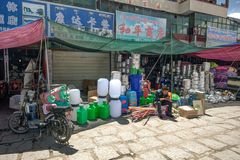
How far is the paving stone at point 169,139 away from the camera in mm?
4070

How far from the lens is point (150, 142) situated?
404 centimetres

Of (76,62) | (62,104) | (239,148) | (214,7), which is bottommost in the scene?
(239,148)

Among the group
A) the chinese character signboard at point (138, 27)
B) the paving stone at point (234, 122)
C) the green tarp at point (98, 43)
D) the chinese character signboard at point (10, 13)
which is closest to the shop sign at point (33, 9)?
the chinese character signboard at point (10, 13)

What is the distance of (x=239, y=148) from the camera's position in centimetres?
385

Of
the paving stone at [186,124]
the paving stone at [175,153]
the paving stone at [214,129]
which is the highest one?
the paving stone at [186,124]

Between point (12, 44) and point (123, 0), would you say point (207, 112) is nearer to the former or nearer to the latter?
point (12, 44)

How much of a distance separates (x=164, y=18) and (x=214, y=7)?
21.4 ft

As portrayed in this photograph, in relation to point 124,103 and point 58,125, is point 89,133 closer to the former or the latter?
point 58,125

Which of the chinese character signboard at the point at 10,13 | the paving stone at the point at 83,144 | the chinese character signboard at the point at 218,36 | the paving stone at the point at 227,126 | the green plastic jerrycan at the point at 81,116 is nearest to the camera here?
the paving stone at the point at 83,144

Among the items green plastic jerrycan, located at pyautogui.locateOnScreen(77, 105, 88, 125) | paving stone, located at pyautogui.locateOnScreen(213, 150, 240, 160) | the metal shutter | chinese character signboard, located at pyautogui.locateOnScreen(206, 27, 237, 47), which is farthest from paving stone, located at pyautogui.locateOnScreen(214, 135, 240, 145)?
chinese character signboard, located at pyautogui.locateOnScreen(206, 27, 237, 47)

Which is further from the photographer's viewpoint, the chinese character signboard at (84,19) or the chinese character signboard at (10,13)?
the chinese character signboard at (84,19)

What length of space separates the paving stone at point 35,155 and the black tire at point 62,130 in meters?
0.39

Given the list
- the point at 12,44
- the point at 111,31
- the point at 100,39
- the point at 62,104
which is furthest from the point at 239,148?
the point at 111,31

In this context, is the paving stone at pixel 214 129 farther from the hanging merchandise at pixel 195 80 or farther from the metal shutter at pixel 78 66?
the metal shutter at pixel 78 66
